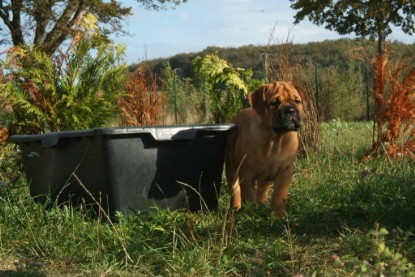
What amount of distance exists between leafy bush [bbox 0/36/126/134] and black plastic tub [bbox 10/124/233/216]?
42.3 inches

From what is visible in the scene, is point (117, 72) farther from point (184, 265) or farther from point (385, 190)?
point (184, 265)

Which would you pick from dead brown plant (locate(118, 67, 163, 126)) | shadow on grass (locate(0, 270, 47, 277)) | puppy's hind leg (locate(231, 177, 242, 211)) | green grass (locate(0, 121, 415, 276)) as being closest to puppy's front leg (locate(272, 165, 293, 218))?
green grass (locate(0, 121, 415, 276))

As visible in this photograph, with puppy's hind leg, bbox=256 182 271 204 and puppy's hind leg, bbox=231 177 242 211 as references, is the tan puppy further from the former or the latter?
puppy's hind leg, bbox=256 182 271 204

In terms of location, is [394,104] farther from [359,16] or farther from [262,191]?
[359,16]

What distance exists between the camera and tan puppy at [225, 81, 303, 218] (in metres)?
5.40

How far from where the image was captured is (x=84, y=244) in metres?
4.30

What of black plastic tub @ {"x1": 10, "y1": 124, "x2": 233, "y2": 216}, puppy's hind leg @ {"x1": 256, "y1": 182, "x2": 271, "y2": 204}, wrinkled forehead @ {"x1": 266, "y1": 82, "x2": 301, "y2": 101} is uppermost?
wrinkled forehead @ {"x1": 266, "y1": 82, "x2": 301, "y2": 101}

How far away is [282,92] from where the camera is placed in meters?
5.64

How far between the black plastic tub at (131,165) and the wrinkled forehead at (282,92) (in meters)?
0.47

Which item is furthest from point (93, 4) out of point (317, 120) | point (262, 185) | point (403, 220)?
point (403, 220)

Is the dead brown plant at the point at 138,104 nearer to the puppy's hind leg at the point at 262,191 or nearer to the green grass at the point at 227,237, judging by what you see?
the puppy's hind leg at the point at 262,191

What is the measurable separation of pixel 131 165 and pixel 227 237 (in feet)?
4.49

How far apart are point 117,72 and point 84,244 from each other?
3.08 metres

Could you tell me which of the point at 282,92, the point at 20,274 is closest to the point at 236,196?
the point at 282,92
